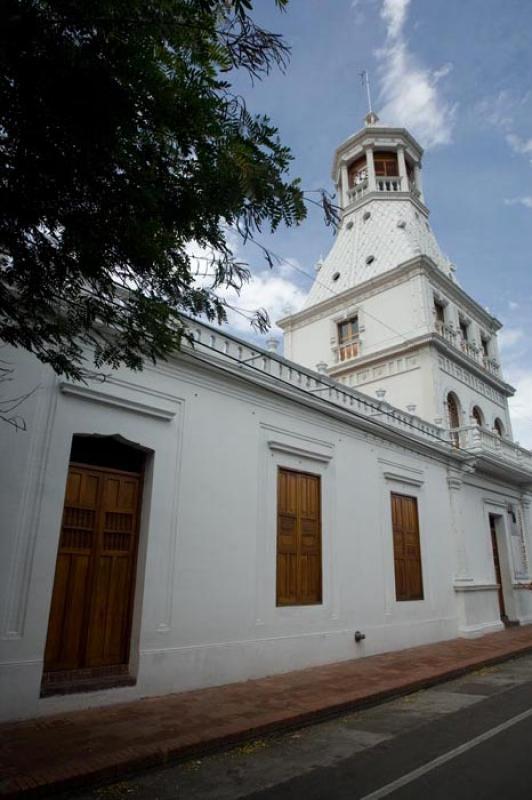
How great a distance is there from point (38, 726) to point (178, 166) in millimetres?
5254

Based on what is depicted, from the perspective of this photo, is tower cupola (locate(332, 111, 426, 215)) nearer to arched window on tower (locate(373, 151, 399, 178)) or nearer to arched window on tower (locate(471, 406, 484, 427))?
arched window on tower (locate(373, 151, 399, 178))

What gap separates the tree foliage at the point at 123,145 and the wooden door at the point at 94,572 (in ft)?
10.9

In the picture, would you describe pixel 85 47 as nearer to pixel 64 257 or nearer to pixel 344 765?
pixel 64 257

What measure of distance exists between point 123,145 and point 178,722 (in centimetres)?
527

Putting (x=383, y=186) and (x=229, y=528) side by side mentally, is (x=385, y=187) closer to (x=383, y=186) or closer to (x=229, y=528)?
(x=383, y=186)

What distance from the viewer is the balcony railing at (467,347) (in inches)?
688

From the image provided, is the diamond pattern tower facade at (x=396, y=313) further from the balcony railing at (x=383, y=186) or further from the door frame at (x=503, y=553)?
the door frame at (x=503, y=553)

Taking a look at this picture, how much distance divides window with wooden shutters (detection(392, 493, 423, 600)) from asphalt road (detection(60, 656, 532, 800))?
15.9 feet

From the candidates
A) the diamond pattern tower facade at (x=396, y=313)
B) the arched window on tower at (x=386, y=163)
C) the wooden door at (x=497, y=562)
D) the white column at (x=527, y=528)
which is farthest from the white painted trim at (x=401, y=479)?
the arched window on tower at (x=386, y=163)

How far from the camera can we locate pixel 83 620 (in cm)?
609

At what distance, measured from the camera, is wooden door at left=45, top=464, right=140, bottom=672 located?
5.92 m

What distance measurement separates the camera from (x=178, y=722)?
5238mm

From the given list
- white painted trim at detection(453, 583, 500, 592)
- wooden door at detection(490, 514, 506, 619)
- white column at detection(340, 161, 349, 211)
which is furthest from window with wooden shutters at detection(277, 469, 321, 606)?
white column at detection(340, 161, 349, 211)

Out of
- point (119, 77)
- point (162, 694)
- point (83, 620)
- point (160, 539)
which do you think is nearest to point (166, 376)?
point (160, 539)
